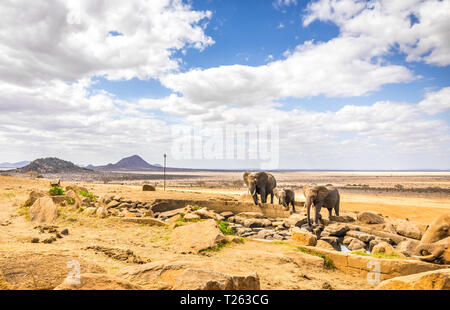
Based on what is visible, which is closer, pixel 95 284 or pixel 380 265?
pixel 95 284

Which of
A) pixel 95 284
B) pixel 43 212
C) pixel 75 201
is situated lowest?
pixel 43 212

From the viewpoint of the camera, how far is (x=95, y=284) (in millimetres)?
3197

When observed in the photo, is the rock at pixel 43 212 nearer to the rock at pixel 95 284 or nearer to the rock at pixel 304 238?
the rock at pixel 95 284

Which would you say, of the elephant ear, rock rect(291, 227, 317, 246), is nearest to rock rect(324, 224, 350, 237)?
the elephant ear

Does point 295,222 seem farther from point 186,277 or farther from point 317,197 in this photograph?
point 186,277

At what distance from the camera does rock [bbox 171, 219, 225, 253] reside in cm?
845

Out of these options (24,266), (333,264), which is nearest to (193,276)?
(24,266)

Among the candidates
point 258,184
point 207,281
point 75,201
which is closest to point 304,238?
point 207,281

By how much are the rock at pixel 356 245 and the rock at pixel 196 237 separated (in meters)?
5.86

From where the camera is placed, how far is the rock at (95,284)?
308 centimetres

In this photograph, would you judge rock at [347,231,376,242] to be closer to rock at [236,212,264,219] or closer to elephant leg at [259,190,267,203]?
rock at [236,212,264,219]

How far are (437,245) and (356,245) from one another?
12.8 ft
